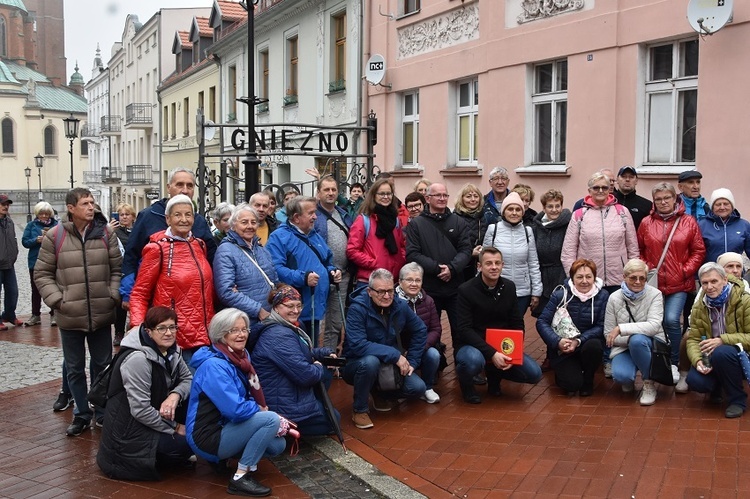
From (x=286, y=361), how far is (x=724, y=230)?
4302 millimetres

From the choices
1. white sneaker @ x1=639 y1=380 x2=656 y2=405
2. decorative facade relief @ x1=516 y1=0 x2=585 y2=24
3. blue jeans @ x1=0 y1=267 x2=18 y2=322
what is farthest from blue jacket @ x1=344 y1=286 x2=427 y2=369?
blue jeans @ x1=0 y1=267 x2=18 y2=322

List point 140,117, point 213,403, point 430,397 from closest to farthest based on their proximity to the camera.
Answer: point 213,403, point 430,397, point 140,117

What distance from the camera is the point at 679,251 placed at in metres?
7.54

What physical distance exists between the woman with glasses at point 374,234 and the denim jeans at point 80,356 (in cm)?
236

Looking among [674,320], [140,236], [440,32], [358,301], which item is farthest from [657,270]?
[440,32]

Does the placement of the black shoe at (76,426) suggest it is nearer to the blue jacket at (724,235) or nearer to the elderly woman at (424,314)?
the elderly woman at (424,314)

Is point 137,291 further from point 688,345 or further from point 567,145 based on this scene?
point 567,145

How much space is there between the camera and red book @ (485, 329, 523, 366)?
23.5 feet

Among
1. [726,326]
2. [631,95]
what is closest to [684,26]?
[631,95]

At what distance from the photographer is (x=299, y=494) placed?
5469 mm

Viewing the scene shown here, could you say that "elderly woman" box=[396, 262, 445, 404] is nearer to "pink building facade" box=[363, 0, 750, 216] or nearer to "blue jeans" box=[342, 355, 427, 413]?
"blue jeans" box=[342, 355, 427, 413]

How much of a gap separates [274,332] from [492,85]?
889 centimetres

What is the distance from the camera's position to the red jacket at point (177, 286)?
19.8 feet

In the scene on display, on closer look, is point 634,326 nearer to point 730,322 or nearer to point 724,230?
point 730,322
